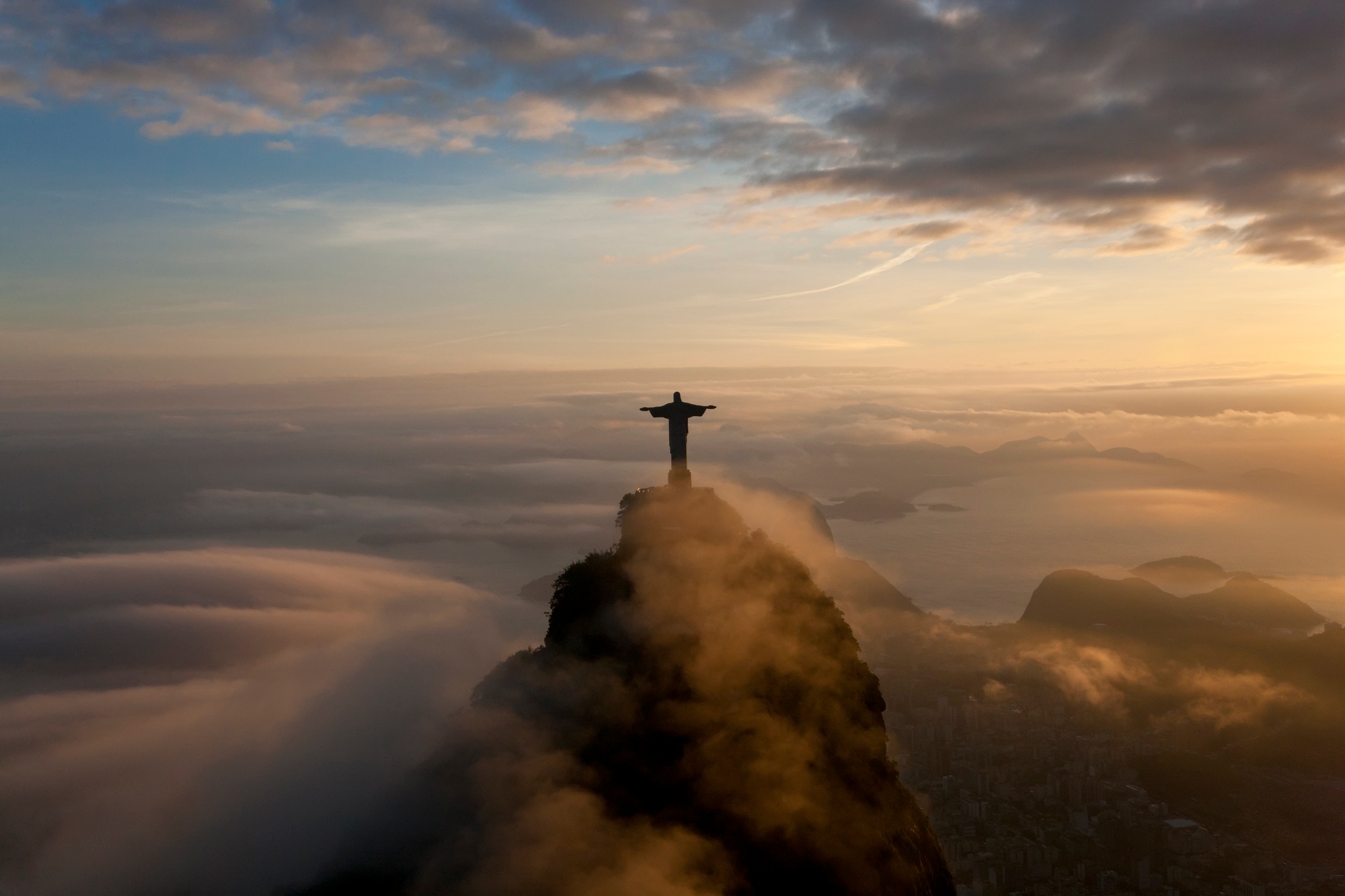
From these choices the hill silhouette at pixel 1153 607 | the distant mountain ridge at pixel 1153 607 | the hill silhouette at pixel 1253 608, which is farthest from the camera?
the hill silhouette at pixel 1253 608

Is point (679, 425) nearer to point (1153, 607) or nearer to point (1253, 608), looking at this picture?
point (1153, 607)

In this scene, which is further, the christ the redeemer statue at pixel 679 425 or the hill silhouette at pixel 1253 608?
the hill silhouette at pixel 1253 608

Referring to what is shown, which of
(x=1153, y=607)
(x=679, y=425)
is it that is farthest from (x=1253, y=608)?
(x=679, y=425)

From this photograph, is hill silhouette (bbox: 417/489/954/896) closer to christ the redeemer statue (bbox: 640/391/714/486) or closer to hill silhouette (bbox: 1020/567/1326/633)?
christ the redeemer statue (bbox: 640/391/714/486)

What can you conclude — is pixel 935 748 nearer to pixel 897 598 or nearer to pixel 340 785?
pixel 340 785

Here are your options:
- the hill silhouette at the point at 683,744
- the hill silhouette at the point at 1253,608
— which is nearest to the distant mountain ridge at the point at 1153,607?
the hill silhouette at the point at 1253,608

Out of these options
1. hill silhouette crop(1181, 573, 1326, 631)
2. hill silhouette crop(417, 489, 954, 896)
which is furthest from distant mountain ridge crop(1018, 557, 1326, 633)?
hill silhouette crop(417, 489, 954, 896)

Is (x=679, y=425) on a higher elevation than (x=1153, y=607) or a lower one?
higher

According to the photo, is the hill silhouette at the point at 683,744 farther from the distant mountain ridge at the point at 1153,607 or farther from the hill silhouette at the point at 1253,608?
the hill silhouette at the point at 1253,608
